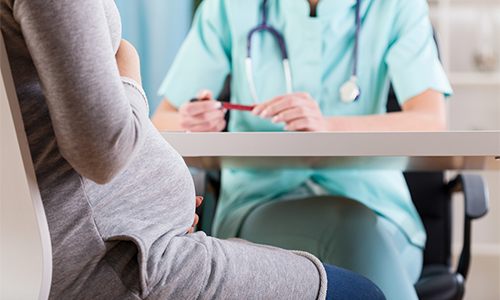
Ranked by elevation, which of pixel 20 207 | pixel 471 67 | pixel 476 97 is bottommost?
pixel 476 97

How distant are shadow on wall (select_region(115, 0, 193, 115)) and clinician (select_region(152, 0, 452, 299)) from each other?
2.50ft

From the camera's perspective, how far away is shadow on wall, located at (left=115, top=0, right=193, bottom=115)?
185cm

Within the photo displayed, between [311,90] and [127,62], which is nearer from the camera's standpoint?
[127,62]

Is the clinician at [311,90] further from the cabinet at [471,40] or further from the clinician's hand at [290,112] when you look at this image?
the cabinet at [471,40]

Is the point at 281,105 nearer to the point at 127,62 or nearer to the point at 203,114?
the point at 203,114

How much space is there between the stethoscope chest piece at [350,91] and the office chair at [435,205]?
0.20 m

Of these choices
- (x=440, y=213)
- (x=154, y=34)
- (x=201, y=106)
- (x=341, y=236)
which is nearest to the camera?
(x=341, y=236)

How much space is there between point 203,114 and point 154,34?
1.21 metres

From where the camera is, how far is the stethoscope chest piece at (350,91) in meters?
1.05

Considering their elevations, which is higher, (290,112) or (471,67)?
(290,112)

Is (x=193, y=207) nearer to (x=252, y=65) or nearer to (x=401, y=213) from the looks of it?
(x=401, y=213)

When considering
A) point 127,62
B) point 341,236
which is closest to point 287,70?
point 341,236

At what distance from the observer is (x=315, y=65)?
108cm

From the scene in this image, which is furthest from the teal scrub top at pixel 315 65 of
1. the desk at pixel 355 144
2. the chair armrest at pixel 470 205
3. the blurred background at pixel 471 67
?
the blurred background at pixel 471 67
